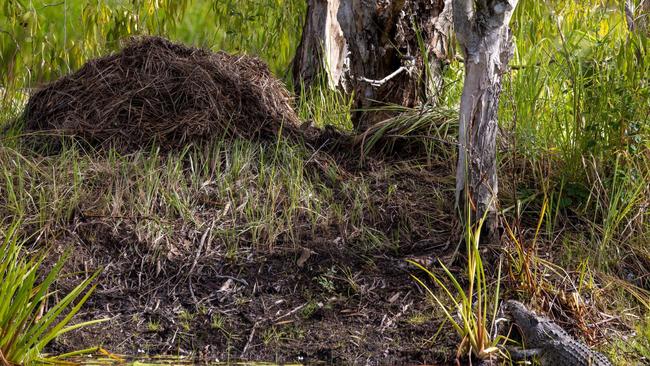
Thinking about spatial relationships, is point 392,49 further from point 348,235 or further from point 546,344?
point 546,344

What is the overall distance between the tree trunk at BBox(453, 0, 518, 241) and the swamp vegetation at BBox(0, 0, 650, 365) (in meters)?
0.16

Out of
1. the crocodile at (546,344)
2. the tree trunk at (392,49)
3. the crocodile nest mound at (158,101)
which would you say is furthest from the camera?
the tree trunk at (392,49)

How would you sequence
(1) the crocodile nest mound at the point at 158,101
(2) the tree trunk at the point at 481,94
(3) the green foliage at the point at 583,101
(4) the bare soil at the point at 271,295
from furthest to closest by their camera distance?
(1) the crocodile nest mound at the point at 158,101 < (3) the green foliage at the point at 583,101 < (2) the tree trunk at the point at 481,94 < (4) the bare soil at the point at 271,295

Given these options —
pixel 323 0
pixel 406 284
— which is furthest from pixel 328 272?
pixel 323 0

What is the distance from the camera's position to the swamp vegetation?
4.84 metres

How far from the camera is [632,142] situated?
570 cm

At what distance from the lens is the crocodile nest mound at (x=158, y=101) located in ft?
20.3

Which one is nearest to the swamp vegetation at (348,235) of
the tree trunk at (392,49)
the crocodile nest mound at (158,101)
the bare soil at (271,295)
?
the bare soil at (271,295)

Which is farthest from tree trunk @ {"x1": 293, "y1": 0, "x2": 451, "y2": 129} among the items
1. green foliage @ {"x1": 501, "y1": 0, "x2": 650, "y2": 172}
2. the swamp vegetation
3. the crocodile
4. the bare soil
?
the crocodile

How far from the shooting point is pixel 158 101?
20.9 ft

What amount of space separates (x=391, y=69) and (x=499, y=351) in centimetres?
288

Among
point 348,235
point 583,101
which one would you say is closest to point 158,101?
point 348,235

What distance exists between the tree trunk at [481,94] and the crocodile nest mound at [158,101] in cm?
137

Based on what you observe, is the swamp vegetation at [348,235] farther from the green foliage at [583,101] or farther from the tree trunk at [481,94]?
the tree trunk at [481,94]
